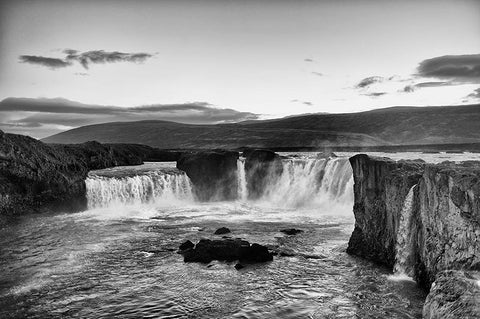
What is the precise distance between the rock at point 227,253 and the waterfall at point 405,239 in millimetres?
8370

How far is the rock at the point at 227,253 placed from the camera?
87.4 ft

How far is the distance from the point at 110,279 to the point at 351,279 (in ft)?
46.8

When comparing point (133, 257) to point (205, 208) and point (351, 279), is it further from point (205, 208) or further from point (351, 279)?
point (205, 208)

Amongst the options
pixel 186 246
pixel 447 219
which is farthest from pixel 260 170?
pixel 447 219

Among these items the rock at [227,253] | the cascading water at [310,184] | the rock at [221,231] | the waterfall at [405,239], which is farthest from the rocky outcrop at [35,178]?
the waterfall at [405,239]

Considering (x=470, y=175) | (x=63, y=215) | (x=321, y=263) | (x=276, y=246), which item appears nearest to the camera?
(x=470, y=175)

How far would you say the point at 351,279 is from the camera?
895 inches

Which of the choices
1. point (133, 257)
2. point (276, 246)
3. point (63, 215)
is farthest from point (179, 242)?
point (63, 215)

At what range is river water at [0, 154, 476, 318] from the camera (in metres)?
19.0

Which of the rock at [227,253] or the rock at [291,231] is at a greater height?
the rock at [227,253]

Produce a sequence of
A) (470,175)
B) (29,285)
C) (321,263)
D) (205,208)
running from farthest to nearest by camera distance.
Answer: (205,208)
(321,263)
(29,285)
(470,175)

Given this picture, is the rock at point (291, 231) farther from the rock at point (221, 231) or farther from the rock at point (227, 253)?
the rock at point (227, 253)

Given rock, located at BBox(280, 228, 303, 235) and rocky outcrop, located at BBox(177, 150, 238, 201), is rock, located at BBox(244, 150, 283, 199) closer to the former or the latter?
rocky outcrop, located at BBox(177, 150, 238, 201)

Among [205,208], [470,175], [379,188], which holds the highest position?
[470,175]
